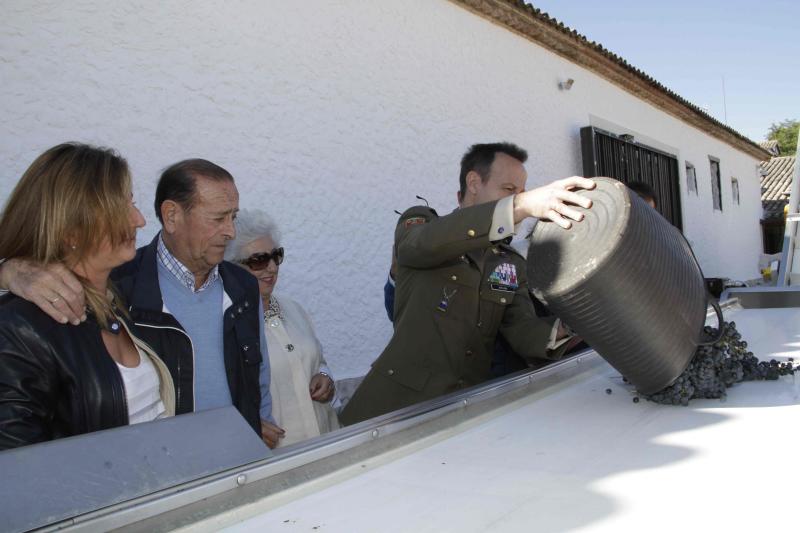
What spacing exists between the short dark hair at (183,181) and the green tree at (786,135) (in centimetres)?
4372

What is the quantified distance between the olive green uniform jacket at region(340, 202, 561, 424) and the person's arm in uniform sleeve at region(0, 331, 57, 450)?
1066mm

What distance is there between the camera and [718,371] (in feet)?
5.53

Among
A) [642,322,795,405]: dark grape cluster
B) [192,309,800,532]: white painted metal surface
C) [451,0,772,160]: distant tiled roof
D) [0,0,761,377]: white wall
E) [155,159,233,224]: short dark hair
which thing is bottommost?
[192,309,800,532]: white painted metal surface

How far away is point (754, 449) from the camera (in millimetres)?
1228

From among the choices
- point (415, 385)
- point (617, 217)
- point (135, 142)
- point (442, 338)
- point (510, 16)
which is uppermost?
point (510, 16)

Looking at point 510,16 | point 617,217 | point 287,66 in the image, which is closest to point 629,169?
point 510,16

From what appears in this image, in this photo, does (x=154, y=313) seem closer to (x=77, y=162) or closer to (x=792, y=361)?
(x=77, y=162)

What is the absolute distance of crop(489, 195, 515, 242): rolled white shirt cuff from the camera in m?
1.62

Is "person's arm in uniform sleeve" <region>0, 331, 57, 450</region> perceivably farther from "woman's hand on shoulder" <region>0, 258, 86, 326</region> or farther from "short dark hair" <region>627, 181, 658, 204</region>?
"short dark hair" <region>627, 181, 658, 204</region>

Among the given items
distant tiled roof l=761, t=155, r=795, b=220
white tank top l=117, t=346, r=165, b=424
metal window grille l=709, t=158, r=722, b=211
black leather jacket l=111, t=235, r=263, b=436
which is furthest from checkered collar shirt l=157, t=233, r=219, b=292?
distant tiled roof l=761, t=155, r=795, b=220

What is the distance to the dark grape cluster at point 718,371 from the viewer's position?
158cm

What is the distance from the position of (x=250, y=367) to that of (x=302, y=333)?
535 millimetres

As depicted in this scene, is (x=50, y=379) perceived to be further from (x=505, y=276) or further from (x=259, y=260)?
(x=505, y=276)

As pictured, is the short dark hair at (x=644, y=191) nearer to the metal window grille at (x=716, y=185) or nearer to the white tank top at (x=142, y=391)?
the white tank top at (x=142, y=391)
